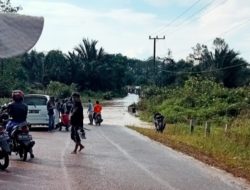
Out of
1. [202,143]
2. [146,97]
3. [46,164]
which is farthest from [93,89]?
[46,164]

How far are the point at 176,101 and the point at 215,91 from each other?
15.1ft

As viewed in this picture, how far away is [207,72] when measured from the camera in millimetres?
88438

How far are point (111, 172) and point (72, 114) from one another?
4.77 m

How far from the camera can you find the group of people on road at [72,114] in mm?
17484

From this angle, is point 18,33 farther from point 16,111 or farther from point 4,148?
point 16,111

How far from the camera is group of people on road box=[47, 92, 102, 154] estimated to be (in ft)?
57.4

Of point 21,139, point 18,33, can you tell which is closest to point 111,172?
point 21,139

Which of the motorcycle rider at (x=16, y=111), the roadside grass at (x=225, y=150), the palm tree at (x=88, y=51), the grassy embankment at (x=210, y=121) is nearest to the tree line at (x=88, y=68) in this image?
the palm tree at (x=88, y=51)

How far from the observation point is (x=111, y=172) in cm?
1317

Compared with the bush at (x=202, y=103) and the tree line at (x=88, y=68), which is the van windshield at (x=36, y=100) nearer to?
the bush at (x=202, y=103)

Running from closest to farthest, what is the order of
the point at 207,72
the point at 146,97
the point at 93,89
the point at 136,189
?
the point at 136,189 < the point at 146,97 < the point at 207,72 < the point at 93,89

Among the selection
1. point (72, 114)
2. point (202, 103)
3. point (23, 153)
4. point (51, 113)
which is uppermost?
point (202, 103)

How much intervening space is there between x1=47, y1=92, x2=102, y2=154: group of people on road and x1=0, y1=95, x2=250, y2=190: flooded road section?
2.00 ft

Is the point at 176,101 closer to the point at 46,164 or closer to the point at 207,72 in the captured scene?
the point at 207,72
